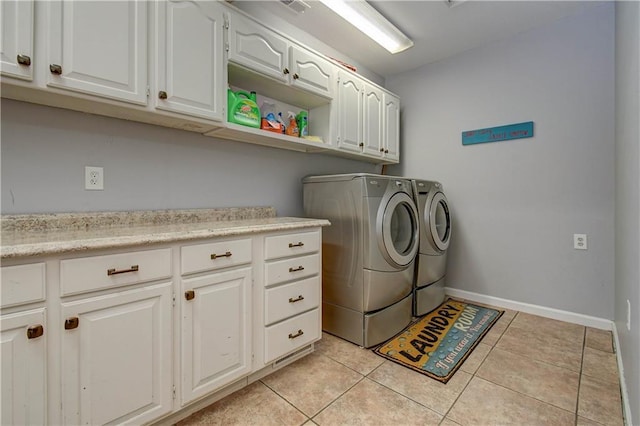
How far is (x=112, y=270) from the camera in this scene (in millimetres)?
1029

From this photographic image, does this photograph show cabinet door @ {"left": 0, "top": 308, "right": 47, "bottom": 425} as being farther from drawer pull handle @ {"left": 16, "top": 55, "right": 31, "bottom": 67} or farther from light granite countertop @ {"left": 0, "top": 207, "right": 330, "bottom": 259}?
drawer pull handle @ {"left": 16, "top": 55, "right": 31, "bottom": 67}

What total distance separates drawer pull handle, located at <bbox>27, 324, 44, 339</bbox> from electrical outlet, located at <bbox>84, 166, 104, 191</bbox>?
76cm

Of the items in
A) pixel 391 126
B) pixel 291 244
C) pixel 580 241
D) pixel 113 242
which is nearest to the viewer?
pixel 113 242

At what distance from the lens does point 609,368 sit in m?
1.66

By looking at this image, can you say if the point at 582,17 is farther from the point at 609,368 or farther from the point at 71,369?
the point at 71,369

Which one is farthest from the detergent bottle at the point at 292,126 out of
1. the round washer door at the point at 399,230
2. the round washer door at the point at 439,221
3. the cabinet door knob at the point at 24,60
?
the cabinet door knob at the point at 24,60

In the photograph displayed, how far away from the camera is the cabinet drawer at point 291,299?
1535 mm

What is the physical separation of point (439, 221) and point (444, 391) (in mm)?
1527

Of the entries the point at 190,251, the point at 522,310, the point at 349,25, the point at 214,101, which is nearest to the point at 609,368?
the point at 522,310

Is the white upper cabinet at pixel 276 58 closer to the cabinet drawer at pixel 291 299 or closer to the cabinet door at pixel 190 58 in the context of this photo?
the cabinet door at pixel 190 58

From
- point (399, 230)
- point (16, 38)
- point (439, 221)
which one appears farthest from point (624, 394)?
point (16, 38)

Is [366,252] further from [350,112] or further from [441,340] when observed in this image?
[350,112]

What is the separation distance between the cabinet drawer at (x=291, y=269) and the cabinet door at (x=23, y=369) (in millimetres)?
877

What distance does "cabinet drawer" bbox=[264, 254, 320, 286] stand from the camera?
154cm
